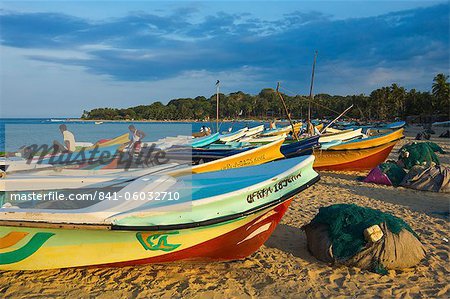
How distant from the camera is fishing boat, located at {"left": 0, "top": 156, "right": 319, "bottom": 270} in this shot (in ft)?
14.0

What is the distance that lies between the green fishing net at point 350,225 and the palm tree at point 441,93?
59.2 meters

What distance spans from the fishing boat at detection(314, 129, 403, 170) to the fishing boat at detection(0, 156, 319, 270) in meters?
8.65

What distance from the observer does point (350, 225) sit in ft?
17.1

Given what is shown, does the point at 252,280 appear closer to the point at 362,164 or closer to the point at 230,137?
the point at 362,164

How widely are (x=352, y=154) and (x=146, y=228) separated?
35.4 feet

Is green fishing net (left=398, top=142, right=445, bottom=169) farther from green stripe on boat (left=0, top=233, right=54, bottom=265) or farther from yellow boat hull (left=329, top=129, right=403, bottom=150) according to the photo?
green stripe on boat (left=0, top=233, right=54, bottom=265)

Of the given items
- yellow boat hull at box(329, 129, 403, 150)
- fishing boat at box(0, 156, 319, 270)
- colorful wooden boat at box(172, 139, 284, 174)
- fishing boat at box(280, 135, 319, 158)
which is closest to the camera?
fishing boat at box(0, 156, 319, 270)

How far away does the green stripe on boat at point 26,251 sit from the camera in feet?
14.4

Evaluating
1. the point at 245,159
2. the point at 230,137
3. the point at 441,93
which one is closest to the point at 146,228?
the point at 245,159

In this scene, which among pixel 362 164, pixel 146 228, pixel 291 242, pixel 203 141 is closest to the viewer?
pixel 146 228

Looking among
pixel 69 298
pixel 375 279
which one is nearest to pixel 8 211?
pixel 69 298

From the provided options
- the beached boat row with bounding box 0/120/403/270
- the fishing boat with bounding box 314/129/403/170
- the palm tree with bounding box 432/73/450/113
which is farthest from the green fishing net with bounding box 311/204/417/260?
the palm tree with bounding box 432/73/450/113

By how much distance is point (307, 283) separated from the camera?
15.1 feet

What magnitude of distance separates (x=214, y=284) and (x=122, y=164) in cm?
464
